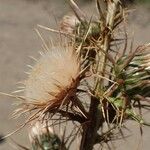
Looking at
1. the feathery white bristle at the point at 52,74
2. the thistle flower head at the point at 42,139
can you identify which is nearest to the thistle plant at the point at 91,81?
the feathery white bristle at the point at 52,74

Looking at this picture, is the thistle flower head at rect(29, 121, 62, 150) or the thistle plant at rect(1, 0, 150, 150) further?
the thistle flower head at rect(29, 121, 62, 150)

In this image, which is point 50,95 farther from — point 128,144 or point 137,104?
point 128,144

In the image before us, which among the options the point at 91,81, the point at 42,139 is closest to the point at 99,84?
the point at 91,81

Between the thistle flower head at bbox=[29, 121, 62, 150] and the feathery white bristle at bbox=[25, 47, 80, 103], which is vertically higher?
the feathery white bristle at bbox=[25, 47, 80, 103]

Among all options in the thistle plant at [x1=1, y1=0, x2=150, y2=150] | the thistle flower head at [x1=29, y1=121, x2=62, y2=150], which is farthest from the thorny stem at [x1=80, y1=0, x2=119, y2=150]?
the thistle flower head at [x1=29, y1=121, x2=62, y2=150]

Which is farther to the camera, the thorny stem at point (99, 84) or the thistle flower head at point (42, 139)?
the thistle flower head at point (42, 139)

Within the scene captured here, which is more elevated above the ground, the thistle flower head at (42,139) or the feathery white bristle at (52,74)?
the feathery white bristle at (52,74)

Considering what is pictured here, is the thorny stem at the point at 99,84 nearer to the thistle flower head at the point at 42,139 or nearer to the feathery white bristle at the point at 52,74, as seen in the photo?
the feathery white bristle at the point at 52,74

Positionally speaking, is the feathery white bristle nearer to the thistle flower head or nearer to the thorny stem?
the thorny stem
